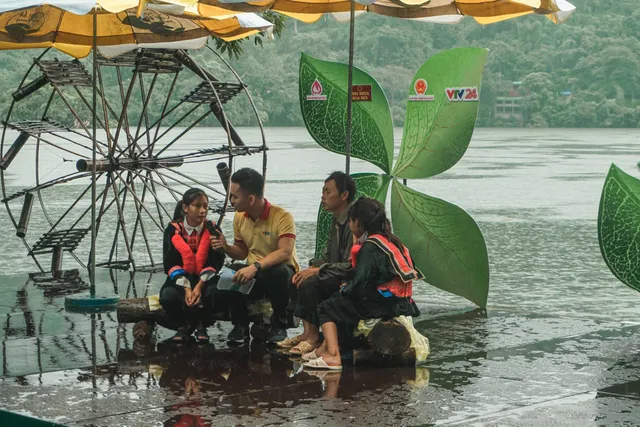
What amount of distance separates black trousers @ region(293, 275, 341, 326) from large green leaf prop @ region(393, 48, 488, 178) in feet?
7.67

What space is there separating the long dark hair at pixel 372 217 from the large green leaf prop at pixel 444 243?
2244 millimetres

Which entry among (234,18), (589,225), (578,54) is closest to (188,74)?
(578,54)

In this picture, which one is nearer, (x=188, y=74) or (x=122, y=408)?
(x=122, y=408)

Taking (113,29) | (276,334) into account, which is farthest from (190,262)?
(113,29)

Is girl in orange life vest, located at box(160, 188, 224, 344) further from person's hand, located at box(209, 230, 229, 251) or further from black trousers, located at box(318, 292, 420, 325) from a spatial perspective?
black trousers, located at box(318, 292, 420, 325)

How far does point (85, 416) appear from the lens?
4996 mm

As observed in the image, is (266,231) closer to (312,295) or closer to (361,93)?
(312,295)

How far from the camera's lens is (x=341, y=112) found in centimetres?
859

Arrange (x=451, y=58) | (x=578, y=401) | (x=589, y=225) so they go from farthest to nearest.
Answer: (x=589, y=225) < (x=451, y=58) < (x=578, y=401)

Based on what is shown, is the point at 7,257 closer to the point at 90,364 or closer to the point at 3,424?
the point at 90,364

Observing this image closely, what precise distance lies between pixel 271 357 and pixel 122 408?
51.1 inches

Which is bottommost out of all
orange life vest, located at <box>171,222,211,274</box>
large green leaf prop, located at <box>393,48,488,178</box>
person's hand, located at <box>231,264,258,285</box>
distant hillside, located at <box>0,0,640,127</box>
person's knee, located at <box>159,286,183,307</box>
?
person's knee, located at <box>159,286,183,307</box>

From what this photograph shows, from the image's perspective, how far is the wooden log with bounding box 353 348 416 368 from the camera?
6023 millimetres

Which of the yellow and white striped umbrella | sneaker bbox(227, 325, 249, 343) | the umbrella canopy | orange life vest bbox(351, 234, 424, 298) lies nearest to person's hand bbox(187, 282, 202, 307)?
sneaker bbox(227, 325, 249, 343)
